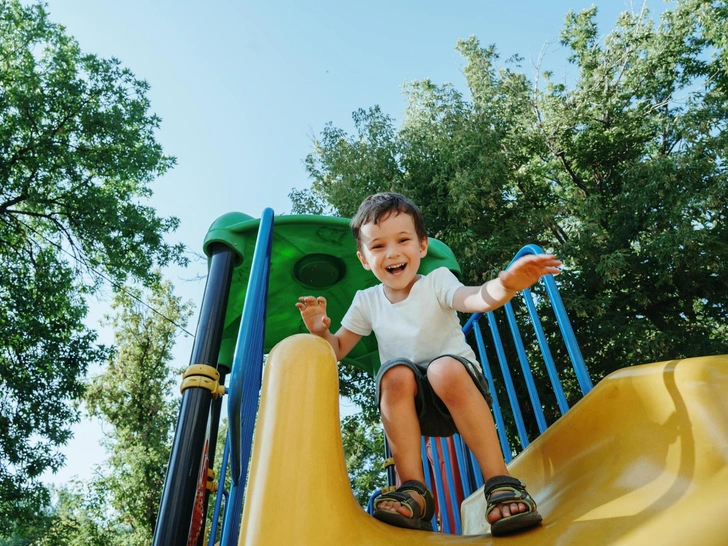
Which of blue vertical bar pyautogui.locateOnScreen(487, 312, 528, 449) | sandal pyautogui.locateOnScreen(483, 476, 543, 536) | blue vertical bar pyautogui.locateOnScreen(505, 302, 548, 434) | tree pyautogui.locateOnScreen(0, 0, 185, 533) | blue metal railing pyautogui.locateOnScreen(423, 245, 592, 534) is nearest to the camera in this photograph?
sandal pyautogui.locateOnScreen(483, 476, 543, 536)

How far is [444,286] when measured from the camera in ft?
5.52

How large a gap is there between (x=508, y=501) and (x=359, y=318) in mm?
861

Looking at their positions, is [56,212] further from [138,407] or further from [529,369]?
[529,369]

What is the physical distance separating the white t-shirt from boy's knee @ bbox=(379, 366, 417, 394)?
0.22m

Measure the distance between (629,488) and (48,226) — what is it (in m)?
11.4

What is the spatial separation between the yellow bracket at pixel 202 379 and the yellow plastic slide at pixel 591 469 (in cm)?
83

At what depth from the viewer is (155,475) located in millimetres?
13359

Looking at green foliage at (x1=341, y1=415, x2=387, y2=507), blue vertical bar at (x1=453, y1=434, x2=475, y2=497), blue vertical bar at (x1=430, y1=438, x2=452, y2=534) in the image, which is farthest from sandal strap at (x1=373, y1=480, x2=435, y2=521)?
green foliage at (x1=341, y1=415, x2=387, y2=507)

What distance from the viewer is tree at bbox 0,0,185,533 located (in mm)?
8438

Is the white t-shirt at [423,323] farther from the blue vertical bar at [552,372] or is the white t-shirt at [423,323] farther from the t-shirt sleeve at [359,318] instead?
the blue vertical bar at [552,372]

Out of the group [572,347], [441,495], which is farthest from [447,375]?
[441,495]

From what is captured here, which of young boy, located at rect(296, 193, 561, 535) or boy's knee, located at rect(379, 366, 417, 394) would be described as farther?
boy's knee, located at rect(379, 366, 417, 394)

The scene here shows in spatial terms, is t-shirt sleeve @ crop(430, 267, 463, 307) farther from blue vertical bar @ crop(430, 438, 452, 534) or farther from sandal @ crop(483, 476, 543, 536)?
blue vertical bar @ crop(430, 438, 452, 534)

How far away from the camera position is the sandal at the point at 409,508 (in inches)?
42.7
